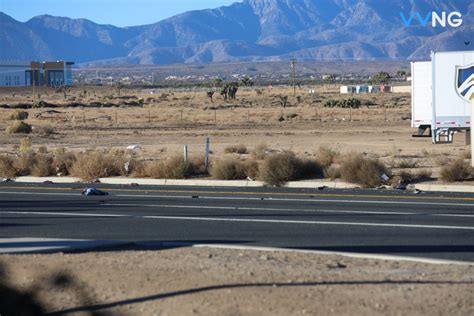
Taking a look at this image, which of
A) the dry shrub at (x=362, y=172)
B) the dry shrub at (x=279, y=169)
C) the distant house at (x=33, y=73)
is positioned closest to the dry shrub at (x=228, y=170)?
the dry shrub at (x=279, y=169)

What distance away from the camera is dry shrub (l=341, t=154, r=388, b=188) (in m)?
23.8

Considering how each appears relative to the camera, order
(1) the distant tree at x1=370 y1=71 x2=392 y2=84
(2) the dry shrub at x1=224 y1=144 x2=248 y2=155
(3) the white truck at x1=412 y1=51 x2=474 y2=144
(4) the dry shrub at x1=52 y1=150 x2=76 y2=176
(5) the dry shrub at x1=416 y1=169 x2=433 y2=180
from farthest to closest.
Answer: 1. (1) the distant tree at x1=370 y1=71 x2=392 y2=84
2. (2) the dry shrub at x1=224 y1=144 x2=248 y2=155
3. (3) the white truck at x1=412 y1=51 x2=474 y2=144
4. (4) the dry shrub at x1=52 y1=150 x2=76 y2=176
5. (5) the dry shrub at x1=416 y1=169 x2=433 y2=180

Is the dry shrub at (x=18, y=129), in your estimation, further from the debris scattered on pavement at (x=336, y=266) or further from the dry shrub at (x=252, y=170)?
the debris scattered on pavement at (x=336, y=266)

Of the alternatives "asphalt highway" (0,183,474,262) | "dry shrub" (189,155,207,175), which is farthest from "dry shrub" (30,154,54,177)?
"asphalt highway" (0,183,474,262)

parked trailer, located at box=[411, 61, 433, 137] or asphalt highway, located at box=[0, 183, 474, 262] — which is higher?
parked trailer, located at box=[411, 61, 433, 137]

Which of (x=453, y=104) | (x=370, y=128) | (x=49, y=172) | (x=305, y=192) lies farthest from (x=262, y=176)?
(x=370, y=128)

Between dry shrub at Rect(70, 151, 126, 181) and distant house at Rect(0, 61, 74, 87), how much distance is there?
95.0 meters

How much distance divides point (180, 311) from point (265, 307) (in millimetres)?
806

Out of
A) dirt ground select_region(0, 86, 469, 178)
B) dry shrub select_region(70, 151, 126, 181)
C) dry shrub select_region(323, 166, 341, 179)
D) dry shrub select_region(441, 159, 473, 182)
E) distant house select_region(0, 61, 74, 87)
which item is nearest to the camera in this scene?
dry shrub select_region(441, 159, 473, 182)

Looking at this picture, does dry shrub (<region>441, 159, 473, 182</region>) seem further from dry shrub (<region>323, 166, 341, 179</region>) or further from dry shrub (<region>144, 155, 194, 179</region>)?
dry shrub (<region>144, 155, 194, 179</region>)

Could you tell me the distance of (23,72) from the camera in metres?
135

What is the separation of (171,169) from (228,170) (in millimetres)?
1822

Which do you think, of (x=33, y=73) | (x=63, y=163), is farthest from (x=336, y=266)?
(x=33, y=73)

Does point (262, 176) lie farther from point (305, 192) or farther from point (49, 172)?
point (49, 172)
